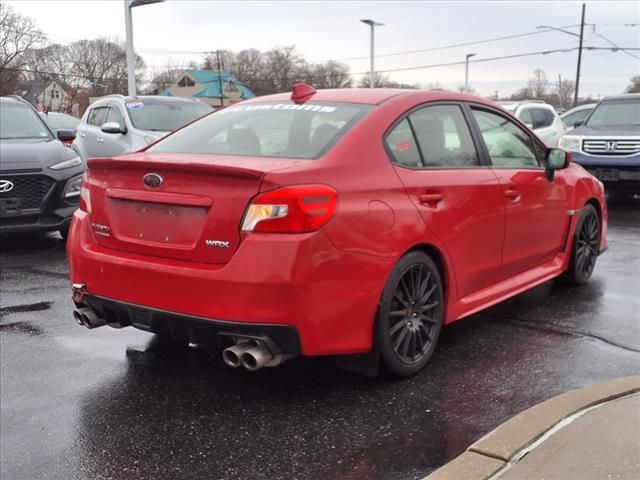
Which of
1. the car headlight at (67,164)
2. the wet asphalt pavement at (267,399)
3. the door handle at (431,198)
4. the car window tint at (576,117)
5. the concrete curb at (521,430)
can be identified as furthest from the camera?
the car window tint at (576,117)

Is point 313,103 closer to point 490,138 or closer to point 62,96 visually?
point 490,138

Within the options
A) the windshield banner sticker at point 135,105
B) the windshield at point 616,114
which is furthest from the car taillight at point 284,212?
the windshield at point 616,114

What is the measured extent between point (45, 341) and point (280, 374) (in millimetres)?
1748

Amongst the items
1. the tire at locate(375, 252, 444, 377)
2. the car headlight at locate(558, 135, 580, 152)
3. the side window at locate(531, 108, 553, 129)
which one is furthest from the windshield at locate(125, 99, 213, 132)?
the tire at locate(375, 252, 444, 377)

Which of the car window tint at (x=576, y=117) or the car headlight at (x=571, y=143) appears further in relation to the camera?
the car window tint at (x=576, y=117)

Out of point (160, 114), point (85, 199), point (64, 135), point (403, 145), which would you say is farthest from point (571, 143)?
point (85, 199)

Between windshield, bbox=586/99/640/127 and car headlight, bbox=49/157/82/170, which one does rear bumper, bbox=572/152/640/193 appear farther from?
car headlight, bbox=49/157/82/170

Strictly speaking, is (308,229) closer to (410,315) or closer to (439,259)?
(410,315)

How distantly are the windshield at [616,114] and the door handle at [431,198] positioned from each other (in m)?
9.22

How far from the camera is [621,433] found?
306cm

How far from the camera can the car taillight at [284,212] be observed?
3221 mm

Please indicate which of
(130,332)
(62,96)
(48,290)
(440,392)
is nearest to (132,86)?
(48,290)

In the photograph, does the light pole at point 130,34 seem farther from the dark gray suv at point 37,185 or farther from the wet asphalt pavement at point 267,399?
the wet asphalt pavement at point 267,399

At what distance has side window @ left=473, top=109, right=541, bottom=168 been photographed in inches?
186
